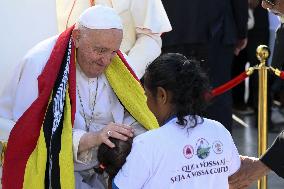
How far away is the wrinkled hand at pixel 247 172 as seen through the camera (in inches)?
142

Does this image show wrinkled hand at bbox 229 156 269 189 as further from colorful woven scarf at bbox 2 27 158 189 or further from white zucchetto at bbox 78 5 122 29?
white zucchetto at bbox 78 5 122 29

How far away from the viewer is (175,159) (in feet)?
10.0

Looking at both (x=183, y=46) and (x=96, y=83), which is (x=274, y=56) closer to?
(x=183, y=46)

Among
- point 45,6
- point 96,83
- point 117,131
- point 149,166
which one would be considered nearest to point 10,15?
point 45,6

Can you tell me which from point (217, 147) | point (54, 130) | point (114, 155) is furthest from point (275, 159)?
point (54, 130)

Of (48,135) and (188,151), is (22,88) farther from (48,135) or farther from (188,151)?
(188,151)

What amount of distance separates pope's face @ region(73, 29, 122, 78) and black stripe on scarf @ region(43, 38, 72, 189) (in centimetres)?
17

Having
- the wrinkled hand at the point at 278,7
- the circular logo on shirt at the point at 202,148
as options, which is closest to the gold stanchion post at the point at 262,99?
the wrinkled hand at the point at 278,7

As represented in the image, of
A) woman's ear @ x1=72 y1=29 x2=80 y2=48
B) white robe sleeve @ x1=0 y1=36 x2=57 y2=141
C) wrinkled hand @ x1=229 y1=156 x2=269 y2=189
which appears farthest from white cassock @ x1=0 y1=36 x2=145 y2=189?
wrinkled hand @ x1=229 y1=156 x2=269 y2=189

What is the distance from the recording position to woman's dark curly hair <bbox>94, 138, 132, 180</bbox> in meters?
3.16

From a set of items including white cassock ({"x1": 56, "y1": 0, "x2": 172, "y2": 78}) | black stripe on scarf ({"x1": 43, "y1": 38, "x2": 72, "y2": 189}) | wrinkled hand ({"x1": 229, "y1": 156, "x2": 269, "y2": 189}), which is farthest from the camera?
white cassock ({"x1": 56, "y1": 0, "x2": 172, "y2": 78})

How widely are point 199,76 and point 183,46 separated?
12.3 feet

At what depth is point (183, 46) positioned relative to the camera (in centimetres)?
684

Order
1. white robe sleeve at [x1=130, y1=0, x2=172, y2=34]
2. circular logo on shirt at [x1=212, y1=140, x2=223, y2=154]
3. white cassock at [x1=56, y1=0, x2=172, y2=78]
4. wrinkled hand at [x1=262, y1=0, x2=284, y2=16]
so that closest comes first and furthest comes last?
circular logo on shirt at [x1=212, y1=140, x2=223, y2=154], wrinkled hand at [x1=262, y1=0, x2=284, y2=16], white cassock at [x1=56, y1=0, x2=172, y2=78], white robe sleeve at [x1=130, y1=0, x2=172, y2=34]
